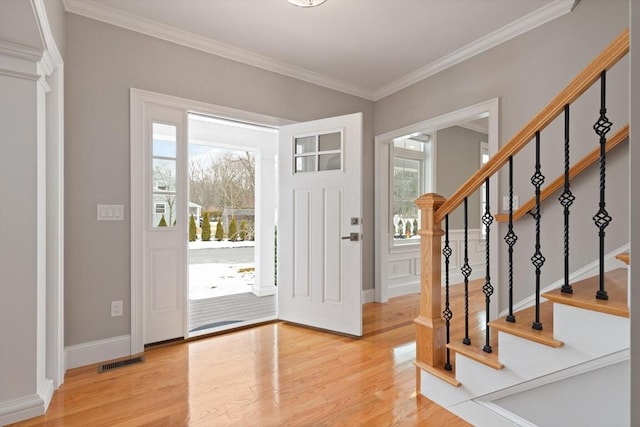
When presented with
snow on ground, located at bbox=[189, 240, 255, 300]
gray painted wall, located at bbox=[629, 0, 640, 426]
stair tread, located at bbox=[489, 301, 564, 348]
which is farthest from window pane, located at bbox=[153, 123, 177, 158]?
gray painted wall, located at bbox=[629, 0, 640, 426]

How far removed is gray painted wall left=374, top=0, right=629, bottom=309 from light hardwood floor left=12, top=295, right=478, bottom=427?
1366 millimetres

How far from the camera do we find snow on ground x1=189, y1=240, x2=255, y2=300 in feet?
16.4

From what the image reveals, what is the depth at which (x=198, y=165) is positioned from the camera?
7.35 metres

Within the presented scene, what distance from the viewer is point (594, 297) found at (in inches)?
54.2

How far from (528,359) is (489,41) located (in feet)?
8.64

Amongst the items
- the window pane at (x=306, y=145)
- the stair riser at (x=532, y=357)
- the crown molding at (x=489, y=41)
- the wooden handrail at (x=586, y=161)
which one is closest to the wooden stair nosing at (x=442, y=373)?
the stair riser at (x=532, y=357)

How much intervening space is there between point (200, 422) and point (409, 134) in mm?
3269

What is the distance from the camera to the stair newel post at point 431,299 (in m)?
1.99

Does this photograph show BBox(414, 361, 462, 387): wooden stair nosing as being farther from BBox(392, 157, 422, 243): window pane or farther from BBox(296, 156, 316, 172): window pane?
BBox(392, 157, 422, 243): window pane

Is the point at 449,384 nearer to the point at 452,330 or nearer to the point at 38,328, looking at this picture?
the point at 452,330

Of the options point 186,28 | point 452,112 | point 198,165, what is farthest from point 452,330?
point 198,165

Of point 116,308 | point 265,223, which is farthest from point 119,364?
point 265,223

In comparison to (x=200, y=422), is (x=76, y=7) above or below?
above

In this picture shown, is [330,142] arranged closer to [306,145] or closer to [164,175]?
[306,145]
